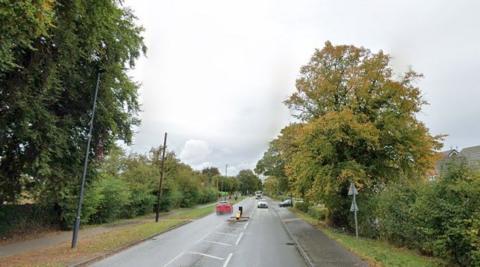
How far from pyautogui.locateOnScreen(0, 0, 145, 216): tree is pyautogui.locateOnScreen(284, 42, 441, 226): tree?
1055cm

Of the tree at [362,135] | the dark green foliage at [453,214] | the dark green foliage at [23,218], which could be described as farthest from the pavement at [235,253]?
the dark green foliage at [23,218]

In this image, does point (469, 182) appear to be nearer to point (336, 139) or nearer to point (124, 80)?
point (336, 139)

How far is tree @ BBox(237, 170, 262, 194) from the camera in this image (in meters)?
169

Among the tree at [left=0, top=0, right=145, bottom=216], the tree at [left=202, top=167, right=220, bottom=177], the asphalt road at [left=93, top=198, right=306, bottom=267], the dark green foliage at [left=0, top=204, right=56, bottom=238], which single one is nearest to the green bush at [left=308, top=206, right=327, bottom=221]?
the asphalt road at [left=93, top=198, right=306, bottom=267]

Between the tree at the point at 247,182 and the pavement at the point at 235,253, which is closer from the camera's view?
the pavement at the point at 235,253

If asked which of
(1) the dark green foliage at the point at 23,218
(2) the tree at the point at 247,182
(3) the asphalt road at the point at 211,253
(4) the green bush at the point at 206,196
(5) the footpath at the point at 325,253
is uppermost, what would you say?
(2) the tree at the point at 247,182

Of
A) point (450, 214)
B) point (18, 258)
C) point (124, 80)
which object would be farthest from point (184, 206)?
point (450, 214)

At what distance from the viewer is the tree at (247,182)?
554ft

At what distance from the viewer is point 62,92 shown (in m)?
16.3

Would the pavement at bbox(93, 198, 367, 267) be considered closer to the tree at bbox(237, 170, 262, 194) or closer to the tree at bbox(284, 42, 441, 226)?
the tree at bbox(284, 42, 441, 226)

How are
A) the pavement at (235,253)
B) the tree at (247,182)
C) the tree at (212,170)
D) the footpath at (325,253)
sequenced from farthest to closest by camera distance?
the tree at (247,182) → the tree at (212,170) → the pavement at (235,253) → the footpath at (325,253)

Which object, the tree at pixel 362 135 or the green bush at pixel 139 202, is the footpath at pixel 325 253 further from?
the green bush at pixel 139 202

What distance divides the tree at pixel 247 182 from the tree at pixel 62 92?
14955 centimetres

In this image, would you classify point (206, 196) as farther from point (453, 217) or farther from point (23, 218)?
point (453, 217)
